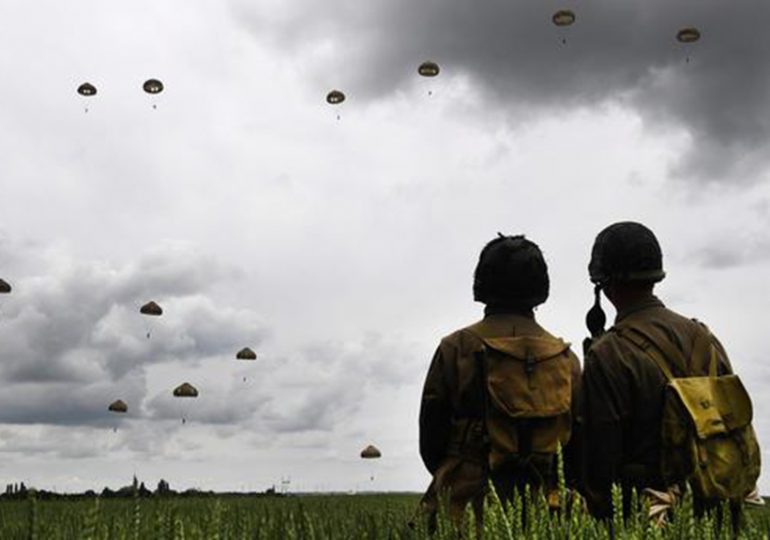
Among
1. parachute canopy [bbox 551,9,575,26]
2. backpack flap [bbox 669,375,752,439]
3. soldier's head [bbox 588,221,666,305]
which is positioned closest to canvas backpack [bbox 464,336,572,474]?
soldier's head [bbox 588,221,666,305]

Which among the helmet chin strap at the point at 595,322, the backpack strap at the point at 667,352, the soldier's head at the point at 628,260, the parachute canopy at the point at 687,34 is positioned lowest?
the backpack strap at the point at 667,352

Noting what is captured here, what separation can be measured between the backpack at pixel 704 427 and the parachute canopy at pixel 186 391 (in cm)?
3625

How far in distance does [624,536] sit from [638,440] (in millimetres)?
3257

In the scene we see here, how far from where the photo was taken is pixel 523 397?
6.23 m

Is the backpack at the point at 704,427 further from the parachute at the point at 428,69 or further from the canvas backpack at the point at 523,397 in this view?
the parachute at the point at 428,69

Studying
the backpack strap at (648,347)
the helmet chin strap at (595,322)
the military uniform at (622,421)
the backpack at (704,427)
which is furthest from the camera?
the helmet chin strap at (595,322)

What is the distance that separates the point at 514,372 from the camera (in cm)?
629

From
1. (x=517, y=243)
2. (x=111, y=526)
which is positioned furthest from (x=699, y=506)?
(x=111, y=526)

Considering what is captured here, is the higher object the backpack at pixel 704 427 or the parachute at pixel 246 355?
the parachute at pixel 246 355

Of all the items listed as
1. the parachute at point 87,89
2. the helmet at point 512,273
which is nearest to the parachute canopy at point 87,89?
the parachute at point 87,89

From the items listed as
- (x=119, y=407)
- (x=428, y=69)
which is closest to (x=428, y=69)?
(x=428, y=69)

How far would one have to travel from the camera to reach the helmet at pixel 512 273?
655 centimetres

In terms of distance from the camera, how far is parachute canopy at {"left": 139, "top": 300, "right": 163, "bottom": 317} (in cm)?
4244

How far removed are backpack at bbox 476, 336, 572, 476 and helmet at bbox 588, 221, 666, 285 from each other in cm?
68
